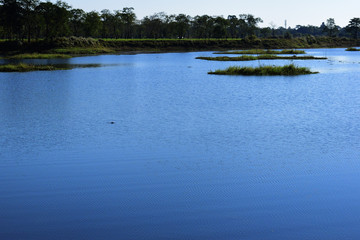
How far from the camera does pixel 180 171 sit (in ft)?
52.5

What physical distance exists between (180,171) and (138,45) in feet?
464

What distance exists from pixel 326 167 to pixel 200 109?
16.2m

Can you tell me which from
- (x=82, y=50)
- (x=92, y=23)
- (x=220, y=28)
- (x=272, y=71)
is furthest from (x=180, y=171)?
(x=220, y=28)

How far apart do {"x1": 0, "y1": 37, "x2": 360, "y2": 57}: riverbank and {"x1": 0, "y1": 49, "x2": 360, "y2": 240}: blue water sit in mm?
97131

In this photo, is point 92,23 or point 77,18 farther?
point 77,18

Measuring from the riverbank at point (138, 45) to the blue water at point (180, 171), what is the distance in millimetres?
97131

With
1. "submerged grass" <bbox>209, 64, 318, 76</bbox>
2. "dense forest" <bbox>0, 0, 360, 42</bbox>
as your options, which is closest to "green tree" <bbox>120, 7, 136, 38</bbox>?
"dense forest" <bbox>0, 0, 360, 42</bbox>

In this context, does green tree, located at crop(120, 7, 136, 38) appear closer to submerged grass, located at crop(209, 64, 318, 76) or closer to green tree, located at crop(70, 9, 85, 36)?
green tree, located at crop(70, 9, 85, 36)

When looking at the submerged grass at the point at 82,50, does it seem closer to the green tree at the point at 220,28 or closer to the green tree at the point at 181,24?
the green tree at the point at 181,24

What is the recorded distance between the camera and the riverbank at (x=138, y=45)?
125m

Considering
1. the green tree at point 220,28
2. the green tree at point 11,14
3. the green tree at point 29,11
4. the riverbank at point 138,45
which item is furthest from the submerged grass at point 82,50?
the green tree at point 220,28

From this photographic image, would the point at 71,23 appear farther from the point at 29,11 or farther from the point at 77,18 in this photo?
the point at 29,11

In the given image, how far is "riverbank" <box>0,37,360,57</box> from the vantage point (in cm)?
12462

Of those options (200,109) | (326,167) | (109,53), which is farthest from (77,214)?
(109,53)
